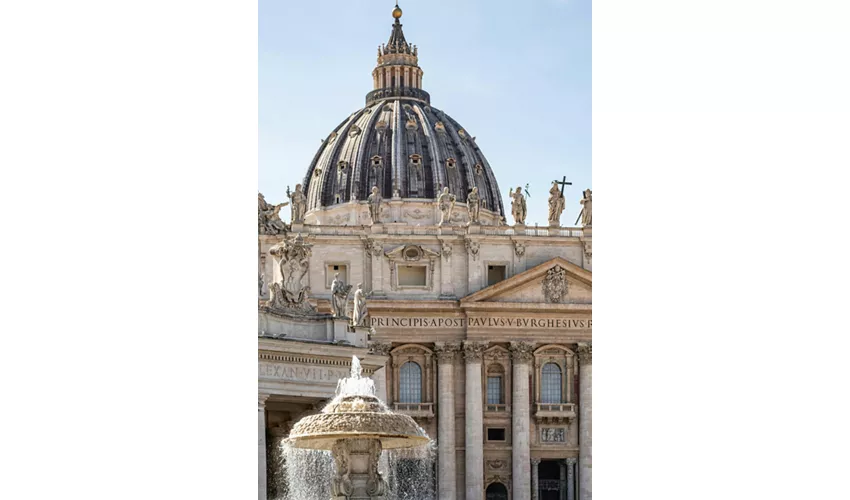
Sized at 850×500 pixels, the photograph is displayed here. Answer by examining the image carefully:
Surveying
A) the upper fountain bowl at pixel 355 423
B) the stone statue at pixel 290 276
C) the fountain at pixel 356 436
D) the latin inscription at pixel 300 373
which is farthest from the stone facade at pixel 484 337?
the upper fountain bowl at pixel 355 423

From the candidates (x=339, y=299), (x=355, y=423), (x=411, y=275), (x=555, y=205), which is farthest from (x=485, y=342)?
(x=355, y=423)

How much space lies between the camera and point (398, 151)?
6344cm

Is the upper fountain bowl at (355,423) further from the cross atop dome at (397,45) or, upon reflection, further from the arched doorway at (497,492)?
the cross atop dome at (397,45)

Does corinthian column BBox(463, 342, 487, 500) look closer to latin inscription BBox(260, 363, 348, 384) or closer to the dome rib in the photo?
the dome rib

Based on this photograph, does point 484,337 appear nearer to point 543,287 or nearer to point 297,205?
point 543,287

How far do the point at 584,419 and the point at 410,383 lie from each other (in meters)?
5.19

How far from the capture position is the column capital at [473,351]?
142 ft

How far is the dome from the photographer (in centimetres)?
6200

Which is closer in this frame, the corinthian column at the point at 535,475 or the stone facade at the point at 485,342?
the stone facade at the point at 485,342

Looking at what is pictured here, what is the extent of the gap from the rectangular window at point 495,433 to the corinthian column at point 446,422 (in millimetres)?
1351
